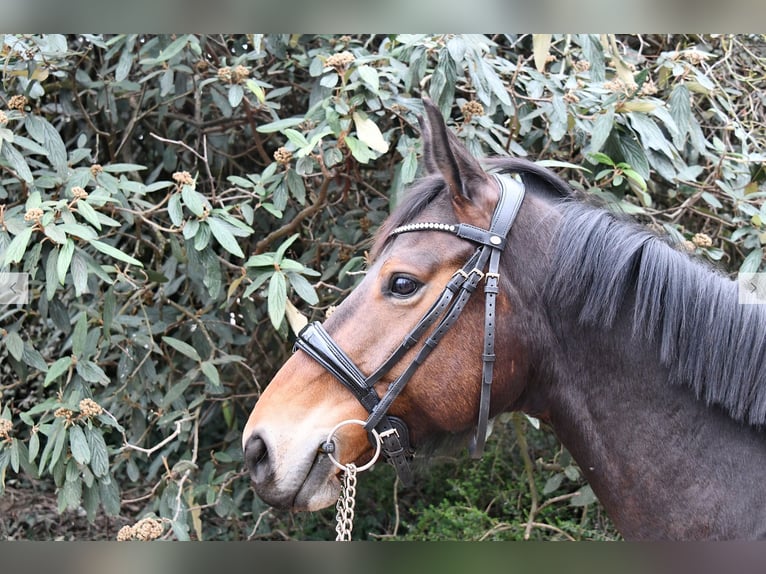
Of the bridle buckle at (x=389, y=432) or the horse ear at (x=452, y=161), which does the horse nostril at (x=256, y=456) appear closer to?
the bridle buckle at (x=389, y=432)

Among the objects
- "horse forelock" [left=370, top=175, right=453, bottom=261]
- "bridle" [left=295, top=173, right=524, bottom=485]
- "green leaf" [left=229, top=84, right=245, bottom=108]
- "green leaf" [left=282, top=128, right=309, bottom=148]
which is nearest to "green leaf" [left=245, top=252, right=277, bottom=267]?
"green leaf" [left=282, top=128, right=309, bottom=148]

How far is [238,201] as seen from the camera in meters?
3.17

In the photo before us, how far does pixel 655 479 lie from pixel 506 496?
2.46m

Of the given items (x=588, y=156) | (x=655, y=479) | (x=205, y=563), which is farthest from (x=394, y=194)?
(x=205, y=563)

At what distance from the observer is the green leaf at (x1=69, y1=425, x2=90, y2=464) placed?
2.35 meters

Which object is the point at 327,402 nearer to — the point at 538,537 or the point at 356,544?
the point at 356,544

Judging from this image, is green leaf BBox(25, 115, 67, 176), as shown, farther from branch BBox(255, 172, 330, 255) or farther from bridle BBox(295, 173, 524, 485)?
bridle BBox(295, 173, 524, 485)

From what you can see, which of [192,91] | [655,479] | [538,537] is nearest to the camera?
[655,479]

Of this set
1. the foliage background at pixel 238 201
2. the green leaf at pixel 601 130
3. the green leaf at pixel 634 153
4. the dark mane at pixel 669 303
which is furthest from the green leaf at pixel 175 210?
the green leaf at pixel 634 153

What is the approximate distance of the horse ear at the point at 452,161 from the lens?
5.49ft

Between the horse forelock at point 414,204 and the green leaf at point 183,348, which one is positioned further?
the green leaf at point 183,348

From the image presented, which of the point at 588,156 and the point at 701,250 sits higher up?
the point at 588,156

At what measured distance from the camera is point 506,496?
3904 millimetres

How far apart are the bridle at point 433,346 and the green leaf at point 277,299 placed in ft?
2.30
